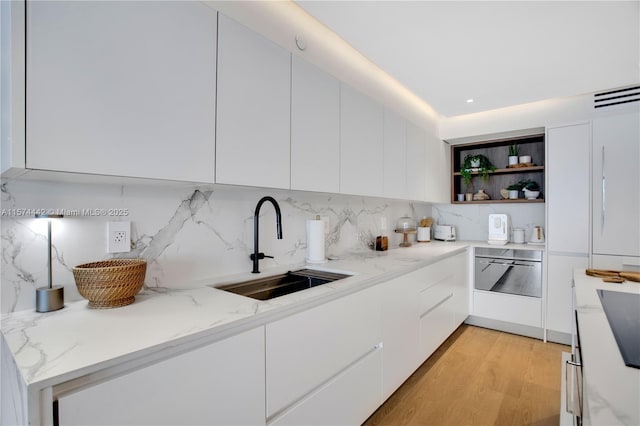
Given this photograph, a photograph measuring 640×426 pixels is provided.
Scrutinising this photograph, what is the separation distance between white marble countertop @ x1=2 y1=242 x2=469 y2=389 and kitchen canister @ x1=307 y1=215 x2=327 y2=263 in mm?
598

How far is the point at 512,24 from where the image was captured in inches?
66.4

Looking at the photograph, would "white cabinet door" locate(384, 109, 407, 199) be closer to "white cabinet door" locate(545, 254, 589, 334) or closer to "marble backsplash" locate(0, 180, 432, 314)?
"marble backsplash" locate(0, 180, 432, 314)

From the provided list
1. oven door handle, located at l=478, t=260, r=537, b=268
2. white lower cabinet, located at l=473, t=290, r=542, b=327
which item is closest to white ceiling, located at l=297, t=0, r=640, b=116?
oven door handle, located at l=478, t=260, r=537, b=268

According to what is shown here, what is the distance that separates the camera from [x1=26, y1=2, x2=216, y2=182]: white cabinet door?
34.4 inches

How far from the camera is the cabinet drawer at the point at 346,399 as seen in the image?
1.27 meters

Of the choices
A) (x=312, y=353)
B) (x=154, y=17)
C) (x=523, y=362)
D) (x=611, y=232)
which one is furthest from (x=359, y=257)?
(x=611, y=232)

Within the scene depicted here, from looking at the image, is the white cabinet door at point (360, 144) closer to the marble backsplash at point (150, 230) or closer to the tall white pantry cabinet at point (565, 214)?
the marble backsplash at point (150, 230)

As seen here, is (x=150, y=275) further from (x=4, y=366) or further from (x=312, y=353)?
(x=312, y=353)

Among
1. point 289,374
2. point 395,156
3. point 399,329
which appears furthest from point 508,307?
point 289,374

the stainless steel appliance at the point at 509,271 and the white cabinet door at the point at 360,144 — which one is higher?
the white cabinet door at the point at 360,144

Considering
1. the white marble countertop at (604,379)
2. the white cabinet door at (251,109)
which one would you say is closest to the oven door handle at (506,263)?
the white marble countertop at (604,379)

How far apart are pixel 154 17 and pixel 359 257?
1.86m

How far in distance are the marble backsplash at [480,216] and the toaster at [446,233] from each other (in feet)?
0.75

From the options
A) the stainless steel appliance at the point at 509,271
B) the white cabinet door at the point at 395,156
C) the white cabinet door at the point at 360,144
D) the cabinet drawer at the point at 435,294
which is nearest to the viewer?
the white cabinet door at the point at 360,144
